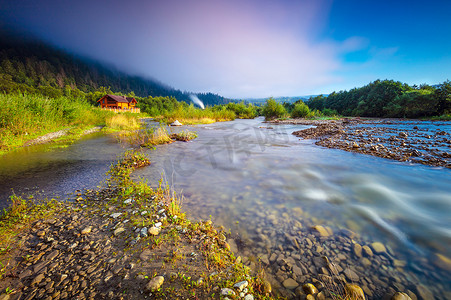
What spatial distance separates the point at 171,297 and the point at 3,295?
75.0 inches

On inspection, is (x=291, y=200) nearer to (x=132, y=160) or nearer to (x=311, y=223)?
(x=311, y=223)

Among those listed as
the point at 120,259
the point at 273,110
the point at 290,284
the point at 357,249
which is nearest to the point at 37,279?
the point at 120,259

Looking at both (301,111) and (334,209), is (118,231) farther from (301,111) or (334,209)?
(301,111)

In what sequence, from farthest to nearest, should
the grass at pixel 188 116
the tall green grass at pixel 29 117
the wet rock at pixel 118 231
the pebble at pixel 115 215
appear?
the grass at pixel 188 116 < the tall green grass at pixel 29 117 < the pebble at pixel 115 215 < the wet rock at pixel 118 231

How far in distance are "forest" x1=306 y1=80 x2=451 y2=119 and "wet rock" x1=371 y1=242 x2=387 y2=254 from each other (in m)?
36.4

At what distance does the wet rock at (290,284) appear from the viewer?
232 cm

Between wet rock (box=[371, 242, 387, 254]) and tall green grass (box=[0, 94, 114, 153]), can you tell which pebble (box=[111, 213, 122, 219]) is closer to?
wet rock (box=[371, 242, 387, 254])

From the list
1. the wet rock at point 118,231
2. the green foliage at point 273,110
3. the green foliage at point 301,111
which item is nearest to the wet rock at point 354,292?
the wet rock at point 118,231

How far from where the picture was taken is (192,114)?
33.4 meters

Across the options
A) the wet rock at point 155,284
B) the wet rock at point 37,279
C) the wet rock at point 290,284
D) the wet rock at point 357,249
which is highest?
the wet rock at point 155,284

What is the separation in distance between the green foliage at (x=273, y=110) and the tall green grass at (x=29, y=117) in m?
36.2

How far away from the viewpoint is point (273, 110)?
42.0 meters

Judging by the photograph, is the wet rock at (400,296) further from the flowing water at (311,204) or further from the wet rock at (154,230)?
the wet rock at (154,230)

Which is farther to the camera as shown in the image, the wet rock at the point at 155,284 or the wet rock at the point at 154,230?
the wet rock at the point at 154,230
